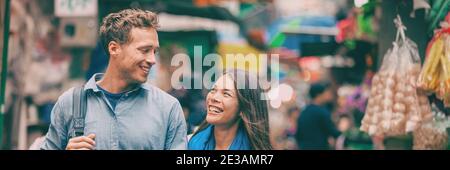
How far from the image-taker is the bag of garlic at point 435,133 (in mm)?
4887

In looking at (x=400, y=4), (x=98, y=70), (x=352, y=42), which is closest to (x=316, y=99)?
(x=352, y=42)

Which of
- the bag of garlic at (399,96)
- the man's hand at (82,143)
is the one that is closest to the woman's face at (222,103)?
the man's hand at (82,143)

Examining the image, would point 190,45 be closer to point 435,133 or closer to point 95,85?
point 435,133

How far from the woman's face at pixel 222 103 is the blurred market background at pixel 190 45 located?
31 cm

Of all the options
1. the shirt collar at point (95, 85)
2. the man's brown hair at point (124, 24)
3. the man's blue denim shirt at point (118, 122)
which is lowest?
the man's blue denim shirt at point (118, 122)

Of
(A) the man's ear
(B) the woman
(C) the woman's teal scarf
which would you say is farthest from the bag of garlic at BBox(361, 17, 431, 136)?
(A) the man's ear

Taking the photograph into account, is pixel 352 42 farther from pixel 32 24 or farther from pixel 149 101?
pixel 149 101

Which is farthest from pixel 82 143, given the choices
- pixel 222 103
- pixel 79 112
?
pixel 222 103

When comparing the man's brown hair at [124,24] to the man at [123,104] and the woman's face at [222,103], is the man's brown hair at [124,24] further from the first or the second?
the woman's face at [222,103]

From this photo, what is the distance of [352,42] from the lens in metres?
9.23

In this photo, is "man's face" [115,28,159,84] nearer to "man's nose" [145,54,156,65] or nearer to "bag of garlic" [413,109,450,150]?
"man's nose" [145,54,156,65]

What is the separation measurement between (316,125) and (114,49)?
4.99m

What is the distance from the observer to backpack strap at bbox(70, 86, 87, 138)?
410cm

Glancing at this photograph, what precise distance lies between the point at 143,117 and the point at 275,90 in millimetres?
1157
